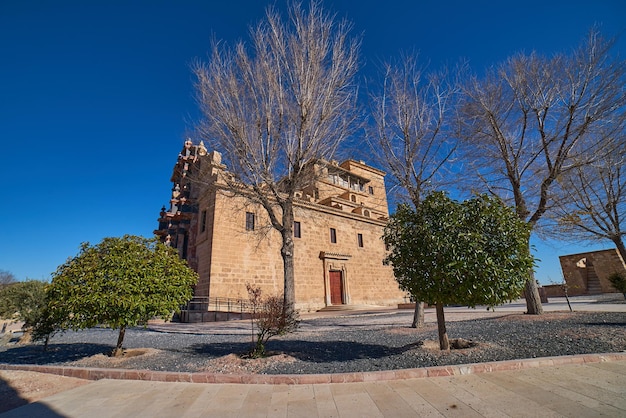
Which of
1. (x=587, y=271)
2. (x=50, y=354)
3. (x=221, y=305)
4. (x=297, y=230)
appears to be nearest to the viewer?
(x=50, y=354)

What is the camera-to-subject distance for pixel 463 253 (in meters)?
4.50

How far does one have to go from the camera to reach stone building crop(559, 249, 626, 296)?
18484 millimetres

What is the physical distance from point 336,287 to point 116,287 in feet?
57.5

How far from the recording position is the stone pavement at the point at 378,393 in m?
2.74

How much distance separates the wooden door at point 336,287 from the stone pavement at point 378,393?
58.2 feet

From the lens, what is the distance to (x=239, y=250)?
1788 cm

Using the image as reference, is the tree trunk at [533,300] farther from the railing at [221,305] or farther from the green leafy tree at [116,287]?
the railing at [221,305]

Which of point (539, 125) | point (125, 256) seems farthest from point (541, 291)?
point (125, 256)

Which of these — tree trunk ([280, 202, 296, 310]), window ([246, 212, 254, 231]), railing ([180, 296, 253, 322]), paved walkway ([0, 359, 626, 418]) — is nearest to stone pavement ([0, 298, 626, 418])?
paved walkway ([0, 359, 626, 418])

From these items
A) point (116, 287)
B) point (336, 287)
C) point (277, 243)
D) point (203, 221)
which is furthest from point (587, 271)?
point (116, 287)

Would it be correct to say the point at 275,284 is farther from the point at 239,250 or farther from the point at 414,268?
the point at 414,268

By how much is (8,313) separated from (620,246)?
22355 mm

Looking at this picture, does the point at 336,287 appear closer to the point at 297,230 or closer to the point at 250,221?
the point at 297,230

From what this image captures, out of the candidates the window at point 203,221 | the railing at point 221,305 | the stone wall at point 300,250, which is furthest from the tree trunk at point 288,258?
the window at point 203,221
